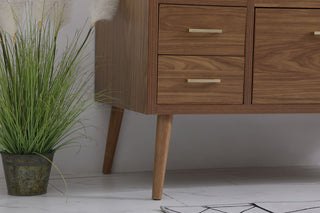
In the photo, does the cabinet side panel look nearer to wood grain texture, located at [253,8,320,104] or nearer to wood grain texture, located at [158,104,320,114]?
wood grain texture, located at [158,104,320,114]

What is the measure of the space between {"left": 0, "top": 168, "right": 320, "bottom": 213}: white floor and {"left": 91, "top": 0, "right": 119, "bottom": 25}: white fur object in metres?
0.55

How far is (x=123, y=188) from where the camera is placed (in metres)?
1.74

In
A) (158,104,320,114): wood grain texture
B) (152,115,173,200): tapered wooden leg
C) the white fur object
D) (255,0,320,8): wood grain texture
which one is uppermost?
(255,0,320,8): wood grain texture

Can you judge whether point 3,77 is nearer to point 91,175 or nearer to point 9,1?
point 9,1

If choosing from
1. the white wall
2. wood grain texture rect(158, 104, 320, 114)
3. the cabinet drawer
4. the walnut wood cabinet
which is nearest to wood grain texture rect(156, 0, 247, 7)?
the walnut wood cabinet

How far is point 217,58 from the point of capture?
1.57 metres

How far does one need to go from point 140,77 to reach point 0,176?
0.70m

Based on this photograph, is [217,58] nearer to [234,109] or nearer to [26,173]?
[234,109]

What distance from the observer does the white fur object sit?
162 cm

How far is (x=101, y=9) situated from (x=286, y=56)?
23.3 inches

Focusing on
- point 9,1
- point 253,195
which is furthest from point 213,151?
point 9,1

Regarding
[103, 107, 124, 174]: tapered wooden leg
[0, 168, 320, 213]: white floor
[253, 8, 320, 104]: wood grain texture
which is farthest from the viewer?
[103, 107, 124, 174]: tapered wooden leg

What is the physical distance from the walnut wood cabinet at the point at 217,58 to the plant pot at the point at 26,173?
13.1 inches

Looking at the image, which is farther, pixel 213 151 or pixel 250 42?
pixel 213 151
